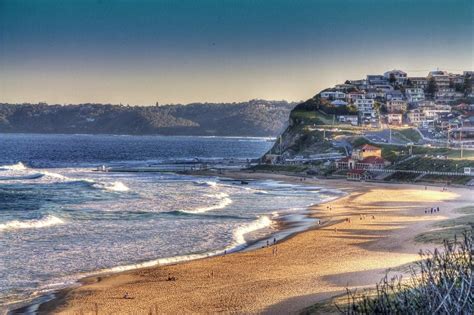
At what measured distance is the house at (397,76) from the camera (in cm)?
15112

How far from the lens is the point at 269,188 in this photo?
242 ft

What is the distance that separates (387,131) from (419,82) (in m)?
43.5

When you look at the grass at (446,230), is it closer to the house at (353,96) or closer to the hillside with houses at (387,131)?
the hillside with houses at (387,131)

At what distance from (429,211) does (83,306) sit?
32.2m

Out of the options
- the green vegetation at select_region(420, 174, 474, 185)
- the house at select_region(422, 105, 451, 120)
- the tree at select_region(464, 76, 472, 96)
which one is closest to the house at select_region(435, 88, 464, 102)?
the tree at select_region(464, 76, 472, 96)

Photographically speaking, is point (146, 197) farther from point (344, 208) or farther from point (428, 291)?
point (428, 291)

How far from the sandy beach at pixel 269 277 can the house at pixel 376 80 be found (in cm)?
10774

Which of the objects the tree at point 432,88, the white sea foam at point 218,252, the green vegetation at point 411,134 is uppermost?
the tree at point 432,88

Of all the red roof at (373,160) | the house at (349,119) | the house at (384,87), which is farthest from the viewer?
the house at (384,87)

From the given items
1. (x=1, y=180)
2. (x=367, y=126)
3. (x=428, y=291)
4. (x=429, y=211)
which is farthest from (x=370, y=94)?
(x=428, y=291)

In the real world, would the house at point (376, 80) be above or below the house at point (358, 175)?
above

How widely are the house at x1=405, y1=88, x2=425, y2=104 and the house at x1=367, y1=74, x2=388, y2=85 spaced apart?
10106 millimetres

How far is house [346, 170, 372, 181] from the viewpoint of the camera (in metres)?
83.2

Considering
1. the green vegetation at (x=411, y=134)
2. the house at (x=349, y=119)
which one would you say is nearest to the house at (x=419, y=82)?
the house at (x=349, y=119)
